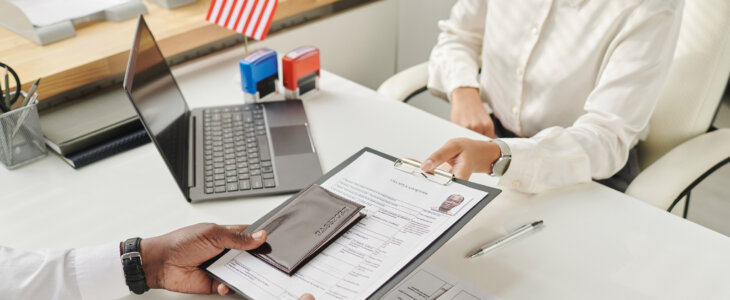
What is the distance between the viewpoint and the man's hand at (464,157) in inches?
37.6

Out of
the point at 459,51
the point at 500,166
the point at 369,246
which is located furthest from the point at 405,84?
the point at 369,246

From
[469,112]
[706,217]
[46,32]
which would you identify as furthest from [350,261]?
[706,217]

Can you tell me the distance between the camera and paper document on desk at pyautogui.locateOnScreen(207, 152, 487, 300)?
750 mm

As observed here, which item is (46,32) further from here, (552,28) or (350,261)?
(552,28)

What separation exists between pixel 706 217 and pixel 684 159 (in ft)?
3.64

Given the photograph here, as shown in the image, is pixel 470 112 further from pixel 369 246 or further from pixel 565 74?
pixel 369 246

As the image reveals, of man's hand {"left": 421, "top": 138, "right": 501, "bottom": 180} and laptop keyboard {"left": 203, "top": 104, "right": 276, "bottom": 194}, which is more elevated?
man's hand {"left": 421, "top": 138, "right": 501, "bottom": 180}

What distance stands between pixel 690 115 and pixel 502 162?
1.75 ft

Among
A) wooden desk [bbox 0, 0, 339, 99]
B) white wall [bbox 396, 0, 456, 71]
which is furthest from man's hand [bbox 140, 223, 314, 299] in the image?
white wall [bbox 396, 0, 456, 71]

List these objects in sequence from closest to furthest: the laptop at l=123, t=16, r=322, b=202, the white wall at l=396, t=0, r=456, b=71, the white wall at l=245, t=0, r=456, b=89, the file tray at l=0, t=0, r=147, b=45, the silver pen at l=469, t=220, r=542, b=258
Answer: the silver pen at l=469, t=220, r=542, b=258 < the laptop at l=123, t=16, r=322, b=202 < the file tray at l=0, t=0, r=147, b=45 < the white wall at l=245, t=0, r=456, b=89 < the white wall at l=396, t=0, r=456, b=71

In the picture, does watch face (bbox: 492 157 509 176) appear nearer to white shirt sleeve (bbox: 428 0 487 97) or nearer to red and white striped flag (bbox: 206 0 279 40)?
white shirt sleeve (bbox: 428 0 487 97)

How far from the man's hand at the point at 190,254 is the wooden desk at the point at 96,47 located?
672 millimetres

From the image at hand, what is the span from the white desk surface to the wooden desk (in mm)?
251

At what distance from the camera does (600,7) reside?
A: 1.18 m
